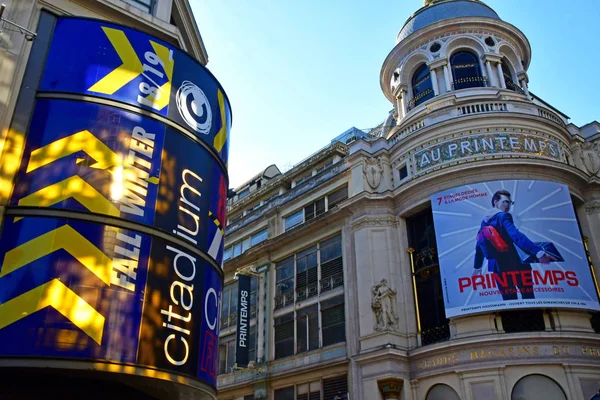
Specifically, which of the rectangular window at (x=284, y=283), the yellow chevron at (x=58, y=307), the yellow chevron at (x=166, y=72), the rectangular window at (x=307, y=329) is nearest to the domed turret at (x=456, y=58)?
the rectangular window at (x=284, y=283)

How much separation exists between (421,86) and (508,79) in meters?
5.93

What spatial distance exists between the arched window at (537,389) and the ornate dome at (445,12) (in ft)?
79.5

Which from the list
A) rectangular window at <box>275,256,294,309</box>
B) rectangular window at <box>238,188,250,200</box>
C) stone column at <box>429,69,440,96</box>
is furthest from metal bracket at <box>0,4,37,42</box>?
rectangular window at <box>238,188,250,200</box>

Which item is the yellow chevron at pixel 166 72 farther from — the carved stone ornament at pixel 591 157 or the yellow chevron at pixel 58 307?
the carved stone ornament at pixel 591 157

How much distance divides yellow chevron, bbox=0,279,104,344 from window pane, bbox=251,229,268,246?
85.5 ft

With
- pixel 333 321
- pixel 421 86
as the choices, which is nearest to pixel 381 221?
pixel 333 321

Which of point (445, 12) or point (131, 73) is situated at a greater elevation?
point (445, 12)

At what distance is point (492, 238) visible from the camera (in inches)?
1019

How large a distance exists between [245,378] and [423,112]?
20878 mm

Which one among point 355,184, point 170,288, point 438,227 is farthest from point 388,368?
point 170,288

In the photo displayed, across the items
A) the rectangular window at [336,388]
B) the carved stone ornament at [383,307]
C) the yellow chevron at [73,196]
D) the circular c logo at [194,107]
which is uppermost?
the circular c logo at [194,107]

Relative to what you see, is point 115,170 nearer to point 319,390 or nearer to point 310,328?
point 319,390

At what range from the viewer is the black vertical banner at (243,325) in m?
33.0

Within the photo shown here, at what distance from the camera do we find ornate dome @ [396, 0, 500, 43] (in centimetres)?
3766
